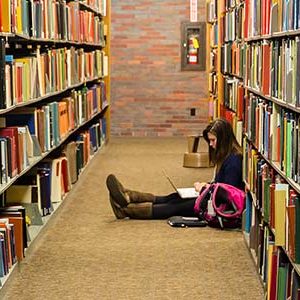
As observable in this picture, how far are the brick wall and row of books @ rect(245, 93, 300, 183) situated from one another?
6.36 m

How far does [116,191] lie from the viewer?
18.1 feet

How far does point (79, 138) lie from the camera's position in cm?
743

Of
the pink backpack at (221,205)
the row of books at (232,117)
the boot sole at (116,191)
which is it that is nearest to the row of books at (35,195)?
the boot sole at (116,191)

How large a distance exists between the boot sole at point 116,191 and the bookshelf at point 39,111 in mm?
462

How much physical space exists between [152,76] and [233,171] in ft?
19.5

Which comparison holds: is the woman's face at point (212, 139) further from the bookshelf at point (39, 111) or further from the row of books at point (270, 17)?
the bookshelf at point (39, 111)

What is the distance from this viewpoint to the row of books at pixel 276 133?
3027 millimetres

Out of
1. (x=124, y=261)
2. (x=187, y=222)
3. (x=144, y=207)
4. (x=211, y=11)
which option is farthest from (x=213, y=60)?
(x=124, y=261)

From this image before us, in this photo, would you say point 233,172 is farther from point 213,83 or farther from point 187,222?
point 213,83

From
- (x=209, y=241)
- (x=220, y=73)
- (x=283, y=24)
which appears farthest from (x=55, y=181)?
(x=220, y=73)

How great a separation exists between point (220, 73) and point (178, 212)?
376 centimetres

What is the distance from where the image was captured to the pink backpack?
16.6 feet

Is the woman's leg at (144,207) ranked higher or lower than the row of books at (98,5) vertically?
lower

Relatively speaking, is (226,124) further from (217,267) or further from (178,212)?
(217,267)
